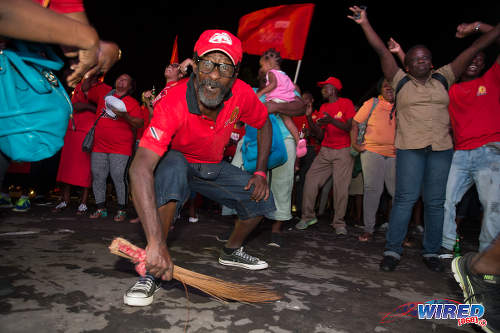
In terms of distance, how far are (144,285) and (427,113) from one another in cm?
290

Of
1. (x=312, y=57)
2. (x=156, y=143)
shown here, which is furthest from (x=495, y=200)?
(x=312, y=57)

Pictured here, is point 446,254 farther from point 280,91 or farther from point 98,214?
point 98,214

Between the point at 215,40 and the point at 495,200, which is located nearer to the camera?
the point at 215,40

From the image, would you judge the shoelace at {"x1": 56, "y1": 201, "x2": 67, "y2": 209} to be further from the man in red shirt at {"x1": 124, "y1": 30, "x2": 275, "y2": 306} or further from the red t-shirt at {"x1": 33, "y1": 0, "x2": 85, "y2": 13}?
the red t-shirt at {"x1": 33, "y1": 0, "x2": 85, "y2": 13}

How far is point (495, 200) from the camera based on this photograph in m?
3.05

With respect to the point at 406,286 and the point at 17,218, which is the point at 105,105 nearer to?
the point at 17,218

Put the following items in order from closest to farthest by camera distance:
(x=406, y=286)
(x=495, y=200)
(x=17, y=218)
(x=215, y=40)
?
(x=215, y=40) → (x=406, y=286) → (x=495, y=200) → (x=17, y=218)

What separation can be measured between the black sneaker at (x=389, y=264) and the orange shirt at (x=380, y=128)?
1785 mm

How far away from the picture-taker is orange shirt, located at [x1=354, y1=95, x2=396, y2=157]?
446 cm

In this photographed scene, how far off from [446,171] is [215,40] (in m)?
2.51

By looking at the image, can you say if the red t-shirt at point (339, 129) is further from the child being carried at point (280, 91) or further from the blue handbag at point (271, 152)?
the blue handbag at point (271, 152)

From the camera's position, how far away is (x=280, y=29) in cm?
691

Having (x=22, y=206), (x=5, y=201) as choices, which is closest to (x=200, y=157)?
(x=22, y=206)

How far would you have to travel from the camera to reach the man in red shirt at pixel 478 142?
3104 millimetres
